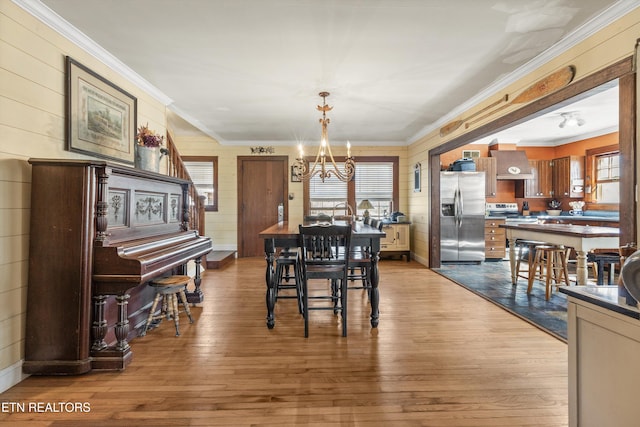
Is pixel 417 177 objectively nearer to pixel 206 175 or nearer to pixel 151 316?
pixel 206 175

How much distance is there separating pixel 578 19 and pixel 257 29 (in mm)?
2369

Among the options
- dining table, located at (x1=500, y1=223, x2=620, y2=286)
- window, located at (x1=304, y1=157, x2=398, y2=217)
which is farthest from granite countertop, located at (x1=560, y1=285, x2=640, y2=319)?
window, located at (x1=304, y1=157, x2=398, y2=217)

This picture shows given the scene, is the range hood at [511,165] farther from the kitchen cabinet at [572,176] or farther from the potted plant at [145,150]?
the potted plant at [145,150]

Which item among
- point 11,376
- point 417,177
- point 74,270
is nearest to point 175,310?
point 74,270

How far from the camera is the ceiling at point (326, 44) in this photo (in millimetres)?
2139

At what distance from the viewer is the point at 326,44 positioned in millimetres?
2600

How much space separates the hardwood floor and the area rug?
0.63ft

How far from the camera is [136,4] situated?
210 cm

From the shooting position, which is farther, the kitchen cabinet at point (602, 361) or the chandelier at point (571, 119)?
the chandelier at point (571, 119)

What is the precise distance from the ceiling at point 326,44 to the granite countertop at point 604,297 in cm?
190

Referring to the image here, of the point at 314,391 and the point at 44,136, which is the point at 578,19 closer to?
the point at 314,391

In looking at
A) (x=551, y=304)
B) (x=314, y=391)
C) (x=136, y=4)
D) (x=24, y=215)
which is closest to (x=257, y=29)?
(x=136, y=4)

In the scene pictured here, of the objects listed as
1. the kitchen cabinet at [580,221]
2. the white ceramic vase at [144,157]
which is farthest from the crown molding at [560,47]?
the white ceramic vase at [144,157]

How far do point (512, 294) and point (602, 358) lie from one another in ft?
9.96
